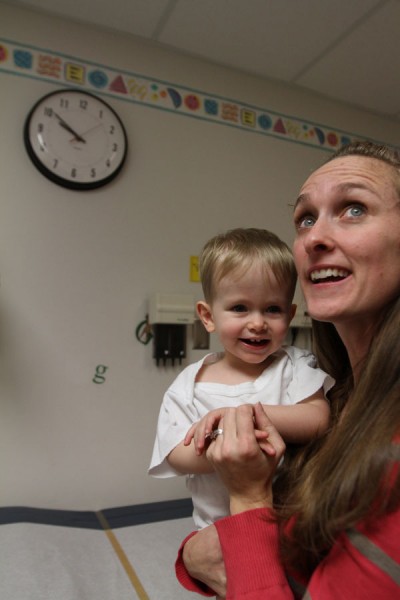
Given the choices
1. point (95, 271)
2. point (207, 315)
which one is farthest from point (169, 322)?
point (207, 315)

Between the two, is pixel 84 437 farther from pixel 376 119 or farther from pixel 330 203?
pixel 376 119

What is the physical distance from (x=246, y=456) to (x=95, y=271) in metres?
1.36

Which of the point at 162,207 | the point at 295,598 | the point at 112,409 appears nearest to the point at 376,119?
the point at 162,207

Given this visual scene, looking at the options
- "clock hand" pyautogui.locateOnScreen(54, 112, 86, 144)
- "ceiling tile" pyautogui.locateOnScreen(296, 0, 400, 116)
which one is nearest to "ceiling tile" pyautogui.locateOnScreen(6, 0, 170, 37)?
"clock hand" pyautogui.locateOnScreen(54, 112, 86, 144)

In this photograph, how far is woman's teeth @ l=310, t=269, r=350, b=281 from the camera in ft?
2.40

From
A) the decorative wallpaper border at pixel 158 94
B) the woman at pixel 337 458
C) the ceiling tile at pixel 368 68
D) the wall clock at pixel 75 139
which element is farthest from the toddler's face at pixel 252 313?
the ceiling tile at pixel 368 68

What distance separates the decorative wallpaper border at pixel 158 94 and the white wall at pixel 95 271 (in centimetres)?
4

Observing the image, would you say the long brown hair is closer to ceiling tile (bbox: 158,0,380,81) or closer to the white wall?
the white wall

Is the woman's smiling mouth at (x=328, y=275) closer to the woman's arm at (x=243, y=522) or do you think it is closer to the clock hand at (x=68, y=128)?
the woman's arm at (x=243, y=522)

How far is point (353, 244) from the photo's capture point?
2.35 ft

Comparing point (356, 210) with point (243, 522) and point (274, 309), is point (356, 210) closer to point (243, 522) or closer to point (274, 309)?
point (274, 309)

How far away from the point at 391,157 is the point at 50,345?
144 centimetres

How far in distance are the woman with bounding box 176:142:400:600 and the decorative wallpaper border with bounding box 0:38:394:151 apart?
4.74ft

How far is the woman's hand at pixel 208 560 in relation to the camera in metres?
0.72
